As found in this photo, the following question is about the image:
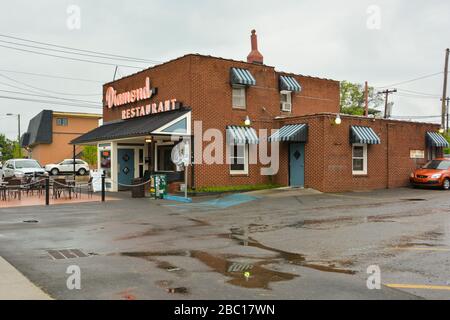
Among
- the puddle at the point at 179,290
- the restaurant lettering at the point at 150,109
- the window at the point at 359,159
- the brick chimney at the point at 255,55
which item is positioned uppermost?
the brick chimney at the point at 255,55

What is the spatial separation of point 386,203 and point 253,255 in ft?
35.5

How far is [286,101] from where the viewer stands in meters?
25.7

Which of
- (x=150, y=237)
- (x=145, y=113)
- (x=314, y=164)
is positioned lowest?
(x=150, y=237)

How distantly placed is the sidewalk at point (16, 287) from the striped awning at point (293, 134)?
1652 centimetres

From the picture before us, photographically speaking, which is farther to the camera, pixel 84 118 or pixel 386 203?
pixel 84 118

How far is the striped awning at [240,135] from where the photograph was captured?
871 inches

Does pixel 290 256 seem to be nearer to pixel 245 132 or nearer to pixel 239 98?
pixel 245 132

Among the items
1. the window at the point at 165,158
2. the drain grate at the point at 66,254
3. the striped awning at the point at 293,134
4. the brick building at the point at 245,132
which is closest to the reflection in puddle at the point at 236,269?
the drain grate at the point at 66,254

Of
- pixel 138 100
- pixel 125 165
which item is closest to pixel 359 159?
pixel 138 100

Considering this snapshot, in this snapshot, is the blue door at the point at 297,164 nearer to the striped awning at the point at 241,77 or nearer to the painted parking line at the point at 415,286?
the striped awning at the point at 241,77

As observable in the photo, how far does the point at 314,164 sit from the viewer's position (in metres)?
22.5

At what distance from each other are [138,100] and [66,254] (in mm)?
17687

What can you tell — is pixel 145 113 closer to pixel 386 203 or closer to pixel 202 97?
pixel 202 97

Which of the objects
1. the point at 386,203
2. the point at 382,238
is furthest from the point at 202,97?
the point at 382,238
